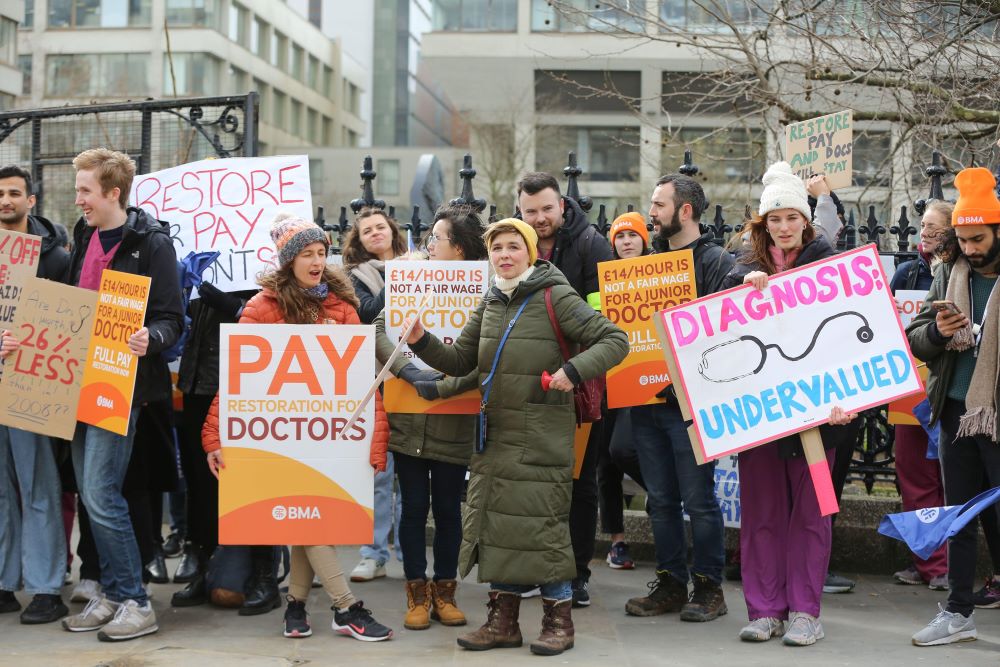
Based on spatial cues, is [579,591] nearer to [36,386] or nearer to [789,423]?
[789,423]

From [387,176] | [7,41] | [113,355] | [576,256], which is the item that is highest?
[7,41]

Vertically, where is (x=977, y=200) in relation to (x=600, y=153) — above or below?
below

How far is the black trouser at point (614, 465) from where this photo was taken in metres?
7.11

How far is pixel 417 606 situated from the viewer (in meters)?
5.99

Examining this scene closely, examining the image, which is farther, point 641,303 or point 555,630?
point 641,303

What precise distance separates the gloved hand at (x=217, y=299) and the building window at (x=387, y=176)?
6462cm

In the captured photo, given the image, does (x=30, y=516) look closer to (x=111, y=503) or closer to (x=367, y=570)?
(x=111, y=503)

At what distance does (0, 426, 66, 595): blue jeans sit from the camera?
6.12 meters

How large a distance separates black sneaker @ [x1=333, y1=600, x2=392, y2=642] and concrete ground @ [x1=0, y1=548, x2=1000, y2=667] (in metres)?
0.06

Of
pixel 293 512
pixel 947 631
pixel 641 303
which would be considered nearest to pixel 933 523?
pixel 947 631

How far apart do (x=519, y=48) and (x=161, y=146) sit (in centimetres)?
4293

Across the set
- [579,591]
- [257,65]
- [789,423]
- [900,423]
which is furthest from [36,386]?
[257,65]

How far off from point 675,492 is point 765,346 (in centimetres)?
104

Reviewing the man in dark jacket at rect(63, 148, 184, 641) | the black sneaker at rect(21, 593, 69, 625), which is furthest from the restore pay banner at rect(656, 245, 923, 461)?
the black sneaker at rect(21, 593, 69, 625)
